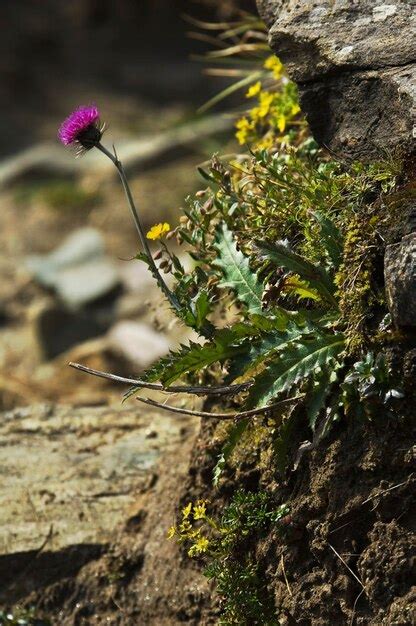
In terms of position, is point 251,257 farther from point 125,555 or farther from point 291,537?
point 125,555

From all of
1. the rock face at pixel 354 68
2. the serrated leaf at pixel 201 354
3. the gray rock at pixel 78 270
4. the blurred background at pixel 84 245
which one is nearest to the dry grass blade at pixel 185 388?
the serrated leaf at pixel 201 354

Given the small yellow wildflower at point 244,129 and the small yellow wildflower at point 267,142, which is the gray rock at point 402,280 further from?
the small yellow wildflower at point 244,129

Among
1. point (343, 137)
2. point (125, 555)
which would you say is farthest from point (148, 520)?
point (343, 137)

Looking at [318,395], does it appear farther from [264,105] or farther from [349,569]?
[264,105]

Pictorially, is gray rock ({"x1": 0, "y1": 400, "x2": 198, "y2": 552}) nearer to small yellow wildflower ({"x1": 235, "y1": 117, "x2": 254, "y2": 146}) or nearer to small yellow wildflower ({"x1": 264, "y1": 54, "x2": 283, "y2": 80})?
small yellow wildflower ({"x1": 235, "y1": 117, "x2": 254, "y2": 146})

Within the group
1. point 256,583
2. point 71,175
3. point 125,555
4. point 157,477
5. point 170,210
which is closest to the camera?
point 256,583

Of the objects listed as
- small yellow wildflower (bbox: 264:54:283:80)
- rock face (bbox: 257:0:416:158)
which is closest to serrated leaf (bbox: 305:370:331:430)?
rock face (bbox: 257:0:416:158)

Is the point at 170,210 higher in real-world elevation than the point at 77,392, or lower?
higher
